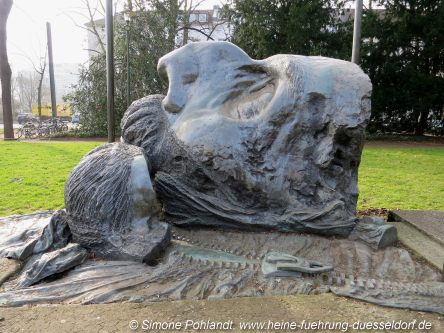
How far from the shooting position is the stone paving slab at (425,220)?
3614 millimetres

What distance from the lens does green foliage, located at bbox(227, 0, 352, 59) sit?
1397 cm

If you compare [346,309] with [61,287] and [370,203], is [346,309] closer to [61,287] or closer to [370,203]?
[61,287]

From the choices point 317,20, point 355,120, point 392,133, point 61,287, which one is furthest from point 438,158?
point 61,287

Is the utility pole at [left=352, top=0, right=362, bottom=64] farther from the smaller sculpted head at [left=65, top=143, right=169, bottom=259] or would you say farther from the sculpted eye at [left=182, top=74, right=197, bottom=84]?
the smaller sculpted head at [left=65, top=143, right=169, bottom=259]

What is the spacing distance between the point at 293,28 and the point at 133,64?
566cm

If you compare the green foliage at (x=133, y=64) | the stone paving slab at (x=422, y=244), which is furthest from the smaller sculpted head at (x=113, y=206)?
the green foliage at (x=133, y=64)

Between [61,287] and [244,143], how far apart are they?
167cm

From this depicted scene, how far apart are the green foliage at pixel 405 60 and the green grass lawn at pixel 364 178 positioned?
369 centimetres

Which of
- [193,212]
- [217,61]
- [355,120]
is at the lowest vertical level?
[193,212]

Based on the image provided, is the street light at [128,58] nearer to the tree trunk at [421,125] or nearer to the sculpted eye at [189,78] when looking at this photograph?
the sculpted eye at [189,78]

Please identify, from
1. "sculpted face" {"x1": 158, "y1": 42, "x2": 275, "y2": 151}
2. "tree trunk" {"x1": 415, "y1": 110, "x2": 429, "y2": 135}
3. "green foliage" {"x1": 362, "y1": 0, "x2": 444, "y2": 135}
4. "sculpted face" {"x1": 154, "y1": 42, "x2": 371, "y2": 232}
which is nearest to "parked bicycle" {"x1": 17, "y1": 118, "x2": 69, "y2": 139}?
"green foliage" {"x1": 362, "y1": 0, "x2": 444, "y2": 135}

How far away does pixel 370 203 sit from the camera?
19.8ft

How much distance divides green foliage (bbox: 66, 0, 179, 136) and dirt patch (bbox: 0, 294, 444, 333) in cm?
1240

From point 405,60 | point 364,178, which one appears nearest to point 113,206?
point 364,178
